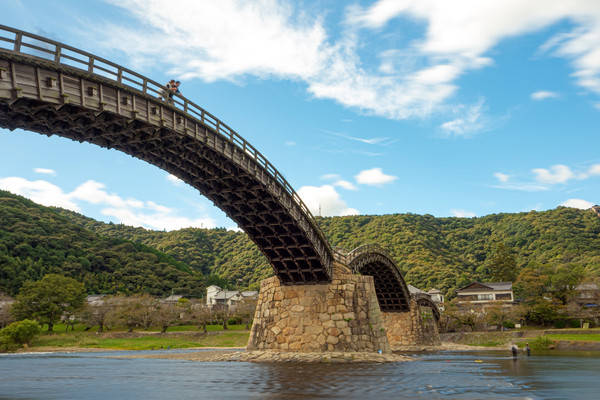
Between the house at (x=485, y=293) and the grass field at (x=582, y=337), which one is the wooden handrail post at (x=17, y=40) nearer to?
the grass field at (x=582, y=337)

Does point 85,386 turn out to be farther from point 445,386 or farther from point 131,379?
point 445,386

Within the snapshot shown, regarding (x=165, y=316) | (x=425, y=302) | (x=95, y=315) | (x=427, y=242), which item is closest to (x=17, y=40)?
(x=425, y=302)

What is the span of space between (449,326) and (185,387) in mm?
73385

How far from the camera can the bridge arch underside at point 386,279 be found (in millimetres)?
49594

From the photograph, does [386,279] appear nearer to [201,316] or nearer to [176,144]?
[201,316]

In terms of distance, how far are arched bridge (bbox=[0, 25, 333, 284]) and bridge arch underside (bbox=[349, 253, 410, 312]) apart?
26.5ft

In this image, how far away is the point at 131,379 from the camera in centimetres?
2584

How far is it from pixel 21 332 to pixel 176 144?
147 feet

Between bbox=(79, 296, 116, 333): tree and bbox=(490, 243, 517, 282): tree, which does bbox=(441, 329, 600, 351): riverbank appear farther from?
bbox=(79, 296, 116, 333): tree

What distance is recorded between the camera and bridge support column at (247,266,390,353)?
3747 centimetres

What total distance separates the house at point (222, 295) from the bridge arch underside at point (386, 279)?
155 feet

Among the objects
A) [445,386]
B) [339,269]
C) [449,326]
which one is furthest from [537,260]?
[445,386]

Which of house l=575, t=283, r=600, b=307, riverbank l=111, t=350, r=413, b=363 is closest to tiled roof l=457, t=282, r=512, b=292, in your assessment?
house l=575, t=283, r=600, b=307

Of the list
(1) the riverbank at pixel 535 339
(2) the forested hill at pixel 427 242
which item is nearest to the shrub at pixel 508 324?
(1) the riverbank at pixel 535 339
